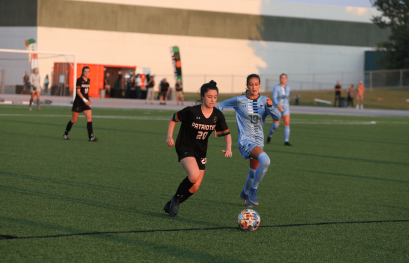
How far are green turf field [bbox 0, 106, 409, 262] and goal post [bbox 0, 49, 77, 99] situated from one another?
19.6 m

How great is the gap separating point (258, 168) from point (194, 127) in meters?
1.35

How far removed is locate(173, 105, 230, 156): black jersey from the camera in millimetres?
6238

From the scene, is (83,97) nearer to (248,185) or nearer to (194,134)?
(248,185)

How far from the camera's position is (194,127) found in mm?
6250

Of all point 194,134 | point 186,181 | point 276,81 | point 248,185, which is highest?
point 276,81

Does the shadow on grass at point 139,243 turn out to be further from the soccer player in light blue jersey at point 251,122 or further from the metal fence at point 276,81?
the metal fence at point 276,81

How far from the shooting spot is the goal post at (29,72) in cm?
3192

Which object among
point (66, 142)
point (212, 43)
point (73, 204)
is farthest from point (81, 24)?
point (73, 204)

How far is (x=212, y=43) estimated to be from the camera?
192 feet

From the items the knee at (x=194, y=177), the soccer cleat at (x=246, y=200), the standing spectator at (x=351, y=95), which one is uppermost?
the standing spectator at (x=351, y=95)

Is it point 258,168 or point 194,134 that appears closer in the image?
point 194,134

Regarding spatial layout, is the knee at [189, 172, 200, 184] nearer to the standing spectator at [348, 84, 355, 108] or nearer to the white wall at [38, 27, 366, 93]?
the standing spectator at [348, 84, 355, 108]

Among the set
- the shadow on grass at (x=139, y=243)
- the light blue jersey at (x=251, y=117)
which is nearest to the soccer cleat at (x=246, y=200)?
the light blue jersey at (x=251, y=117)

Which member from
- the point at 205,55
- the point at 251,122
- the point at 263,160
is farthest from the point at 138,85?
the point at 263,160
